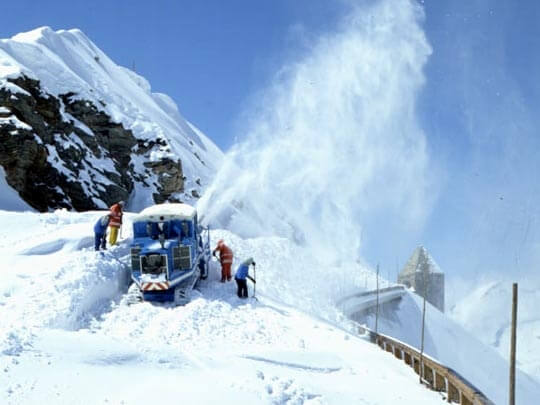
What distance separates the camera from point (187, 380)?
8.15 m

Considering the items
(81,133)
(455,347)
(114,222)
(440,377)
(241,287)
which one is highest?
(81,133)

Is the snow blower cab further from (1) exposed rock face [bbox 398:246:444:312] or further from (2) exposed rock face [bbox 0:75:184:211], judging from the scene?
(1) exposed rock face [bbox 398:246:444:312]

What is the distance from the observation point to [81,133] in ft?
126

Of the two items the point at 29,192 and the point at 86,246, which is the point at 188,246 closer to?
the point at 86,246

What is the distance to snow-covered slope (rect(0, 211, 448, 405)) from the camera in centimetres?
749

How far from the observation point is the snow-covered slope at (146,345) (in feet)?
24.6

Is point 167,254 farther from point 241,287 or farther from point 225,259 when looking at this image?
point 225,259

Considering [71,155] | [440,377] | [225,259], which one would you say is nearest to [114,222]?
[225,259]

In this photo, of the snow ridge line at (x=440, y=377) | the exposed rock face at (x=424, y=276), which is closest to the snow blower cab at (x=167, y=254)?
the snow ridge line at (x=440, y=377)

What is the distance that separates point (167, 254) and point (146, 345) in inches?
213

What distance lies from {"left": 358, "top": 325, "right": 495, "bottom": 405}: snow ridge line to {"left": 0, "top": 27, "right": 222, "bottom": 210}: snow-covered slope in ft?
81.3

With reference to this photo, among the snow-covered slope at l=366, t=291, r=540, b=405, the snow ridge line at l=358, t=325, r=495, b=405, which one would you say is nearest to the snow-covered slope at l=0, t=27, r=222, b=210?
the snow-covered slope at l=366, t=291, r=540, b=405

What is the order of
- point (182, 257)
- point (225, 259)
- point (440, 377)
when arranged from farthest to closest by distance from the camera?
point (225, 259) < point (182, 257) < point (440, 377)

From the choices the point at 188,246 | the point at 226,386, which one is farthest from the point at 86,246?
the point at 226,386
